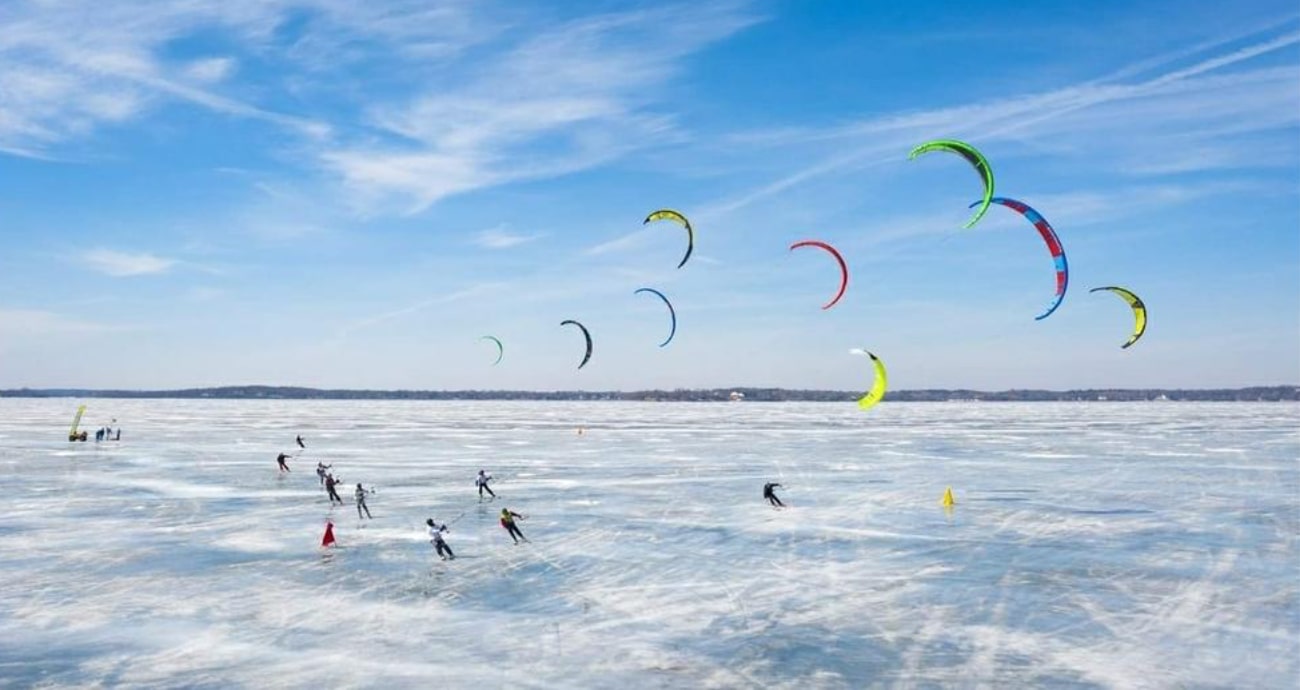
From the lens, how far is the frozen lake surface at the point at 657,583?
9086 millimetres

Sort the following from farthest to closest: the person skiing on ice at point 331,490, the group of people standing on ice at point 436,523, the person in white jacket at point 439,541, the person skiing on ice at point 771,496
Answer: the person skiing on ice at point 331,490
the person skiing on ice at point 771,496
the group of people standing on ice at point 436,523
the person in white jacket at point 439,541

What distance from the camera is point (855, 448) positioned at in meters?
38.9

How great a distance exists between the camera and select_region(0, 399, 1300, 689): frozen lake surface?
909 centimetres

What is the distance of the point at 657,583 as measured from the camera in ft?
41.6

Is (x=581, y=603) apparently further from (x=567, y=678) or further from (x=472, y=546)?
(x=472, y=546)

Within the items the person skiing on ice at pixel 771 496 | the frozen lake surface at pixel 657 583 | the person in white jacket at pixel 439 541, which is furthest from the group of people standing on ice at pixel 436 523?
the person skiing on ice at pixel 771 496

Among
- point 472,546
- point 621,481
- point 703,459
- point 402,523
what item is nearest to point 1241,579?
point 472,546

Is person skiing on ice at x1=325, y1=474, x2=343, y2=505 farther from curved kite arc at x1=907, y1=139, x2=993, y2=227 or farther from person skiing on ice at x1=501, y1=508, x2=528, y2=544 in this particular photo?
curved kite arc at x1=907, y1=139, x2=993, y2=227

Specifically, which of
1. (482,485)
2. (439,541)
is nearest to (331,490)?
(482,485)

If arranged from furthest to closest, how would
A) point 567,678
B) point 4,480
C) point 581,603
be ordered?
point 4,480 → point 581,603 → point 567,678

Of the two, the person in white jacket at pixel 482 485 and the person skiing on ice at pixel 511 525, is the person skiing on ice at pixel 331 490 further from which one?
the person skiing on ice at pixel 511 525

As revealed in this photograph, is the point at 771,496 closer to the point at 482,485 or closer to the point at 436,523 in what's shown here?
the point at 482,485

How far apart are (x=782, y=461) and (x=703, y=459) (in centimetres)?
272

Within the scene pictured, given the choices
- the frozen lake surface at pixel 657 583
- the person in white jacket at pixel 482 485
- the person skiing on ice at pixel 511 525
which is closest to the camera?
the frozen lake surface at pixel 657 583
